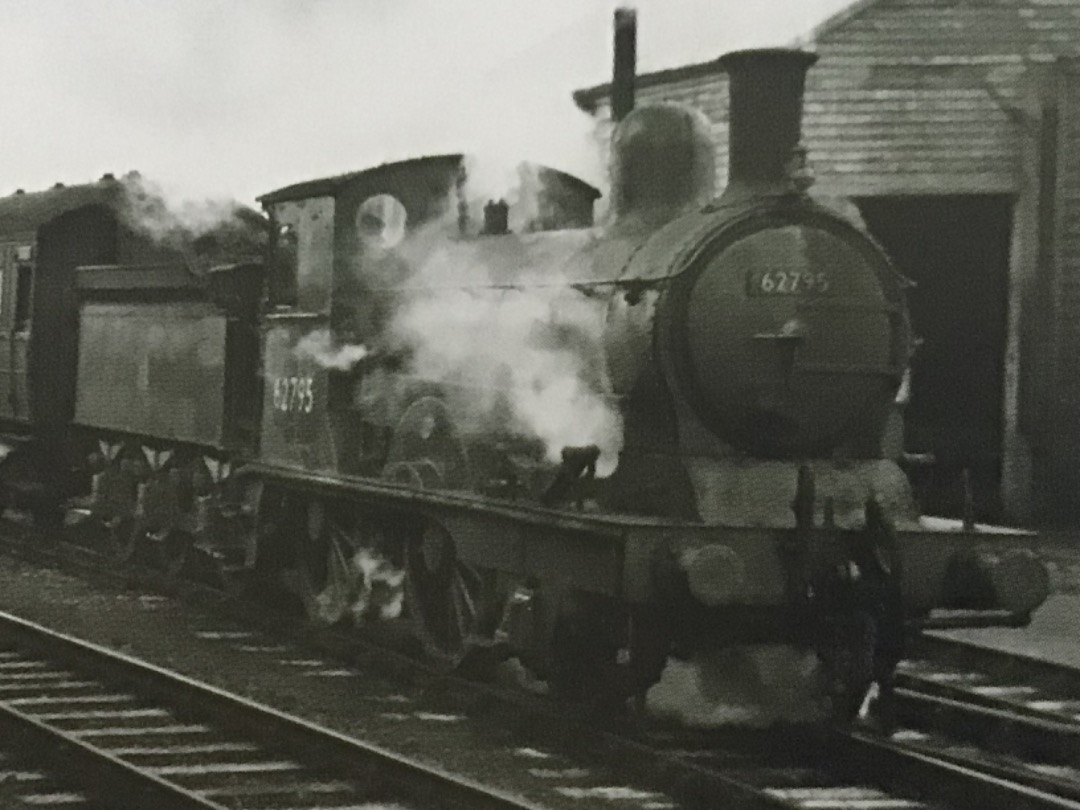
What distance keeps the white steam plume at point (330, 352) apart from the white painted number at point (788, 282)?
303 cm

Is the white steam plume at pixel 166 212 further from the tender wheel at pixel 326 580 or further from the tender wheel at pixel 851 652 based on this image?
the tender wheel at pixel 851 652

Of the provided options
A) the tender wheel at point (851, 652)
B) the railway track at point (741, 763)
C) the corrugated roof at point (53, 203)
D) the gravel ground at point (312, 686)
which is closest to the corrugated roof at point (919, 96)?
the corrugated roof at point (53, 203)

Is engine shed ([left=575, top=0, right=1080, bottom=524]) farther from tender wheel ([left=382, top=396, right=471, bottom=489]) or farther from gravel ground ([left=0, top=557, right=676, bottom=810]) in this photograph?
tender wheel ([left=382, top=396, right=471, bottom=489])

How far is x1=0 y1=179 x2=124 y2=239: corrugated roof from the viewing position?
51.0 feet

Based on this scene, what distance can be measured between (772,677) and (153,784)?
2.62 metres

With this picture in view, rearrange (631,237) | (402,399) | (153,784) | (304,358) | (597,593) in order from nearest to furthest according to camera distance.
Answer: (153,784)
(597,593)
(631,237)
(402,399)
(304,358)

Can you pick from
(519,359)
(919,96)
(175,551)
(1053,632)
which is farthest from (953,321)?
(519,359)

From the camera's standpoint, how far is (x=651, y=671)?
7703 millimetres

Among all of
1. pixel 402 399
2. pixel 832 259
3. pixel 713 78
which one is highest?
pixel 713 78

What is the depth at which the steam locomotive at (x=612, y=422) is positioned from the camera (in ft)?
24.6

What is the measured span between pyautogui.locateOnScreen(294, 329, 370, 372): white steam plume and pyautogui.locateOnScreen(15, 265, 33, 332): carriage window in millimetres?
6070

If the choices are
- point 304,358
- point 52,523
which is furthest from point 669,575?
point 52,523

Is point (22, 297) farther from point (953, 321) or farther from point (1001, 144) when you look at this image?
point (1001, 144)

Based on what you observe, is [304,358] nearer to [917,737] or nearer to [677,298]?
[677,298]
